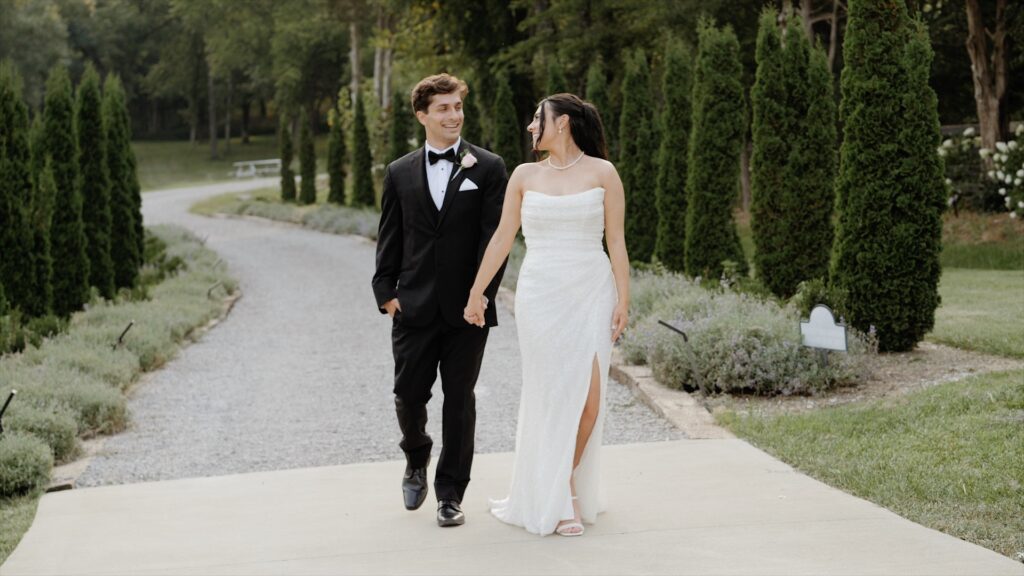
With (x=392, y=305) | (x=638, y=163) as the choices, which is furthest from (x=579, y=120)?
(x=638, y=163)

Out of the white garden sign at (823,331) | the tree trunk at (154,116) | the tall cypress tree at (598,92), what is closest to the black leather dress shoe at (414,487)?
the white garden sign at (823,331)

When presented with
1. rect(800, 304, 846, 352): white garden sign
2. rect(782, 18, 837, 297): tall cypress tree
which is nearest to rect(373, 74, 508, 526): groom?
rect(800, 304, 846, 352): white garden sign

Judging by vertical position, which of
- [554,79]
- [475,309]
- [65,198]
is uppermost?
[554,79]

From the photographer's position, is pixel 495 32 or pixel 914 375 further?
pixel 495 32

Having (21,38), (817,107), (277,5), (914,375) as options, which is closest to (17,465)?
(914,375)

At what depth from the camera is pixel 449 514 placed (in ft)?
17.3

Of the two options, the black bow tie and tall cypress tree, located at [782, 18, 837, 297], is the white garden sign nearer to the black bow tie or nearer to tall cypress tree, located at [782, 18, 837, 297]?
tall cypress tree, located at [782, 18, 837, 297]

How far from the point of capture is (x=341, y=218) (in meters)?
29.5

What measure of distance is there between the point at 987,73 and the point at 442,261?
20.9m

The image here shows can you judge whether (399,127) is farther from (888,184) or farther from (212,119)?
(212,119)

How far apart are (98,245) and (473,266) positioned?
1243 cm

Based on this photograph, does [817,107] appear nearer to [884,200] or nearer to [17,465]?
[884,200]

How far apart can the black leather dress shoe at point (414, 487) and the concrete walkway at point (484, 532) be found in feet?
0.28

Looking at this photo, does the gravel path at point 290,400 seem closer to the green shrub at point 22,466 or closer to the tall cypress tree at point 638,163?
the green shrub at point 22,466
